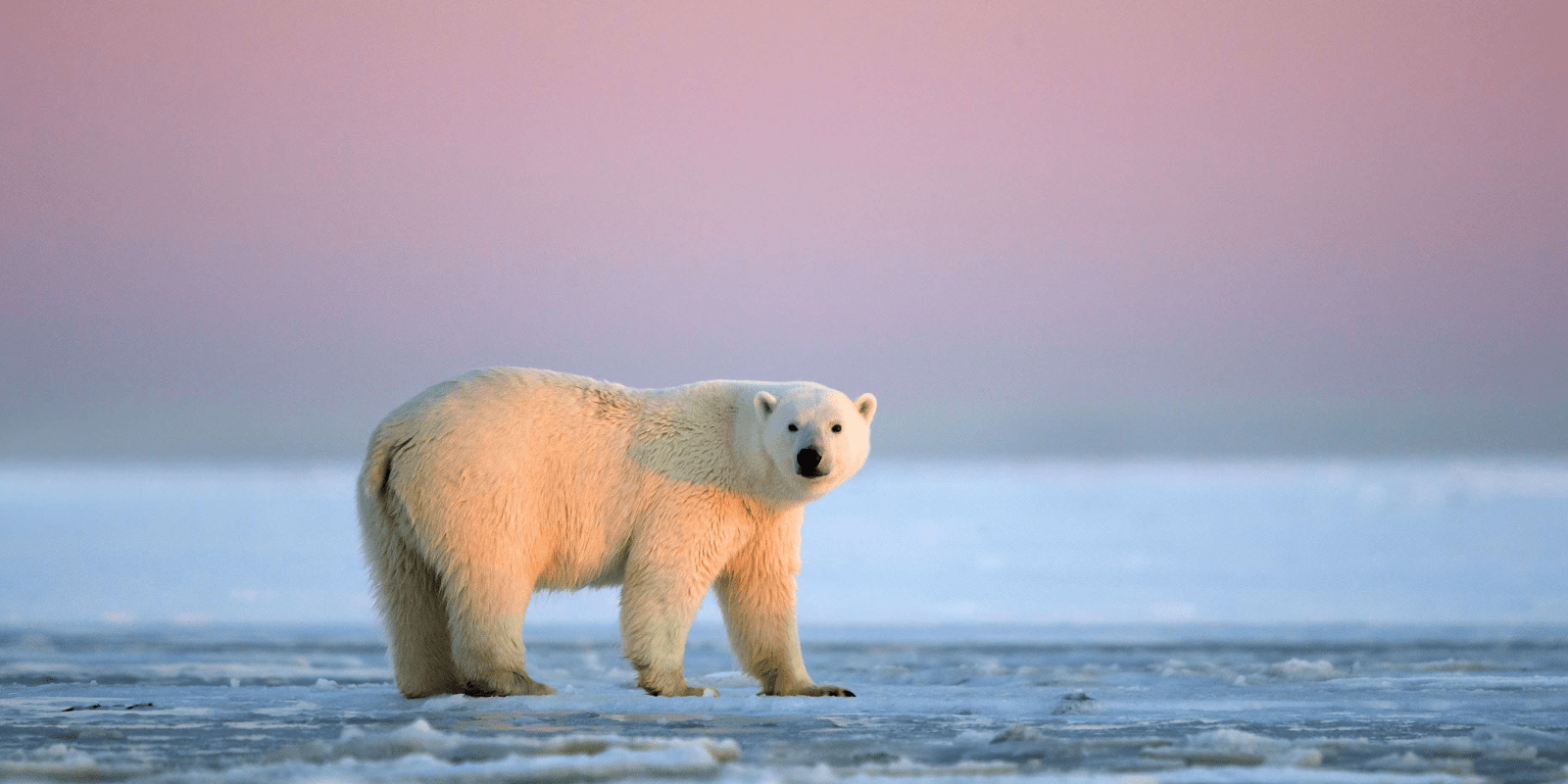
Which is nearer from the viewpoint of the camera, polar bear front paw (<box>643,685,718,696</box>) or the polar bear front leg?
polar bear front paw (<box>643,685,718,696</box>)

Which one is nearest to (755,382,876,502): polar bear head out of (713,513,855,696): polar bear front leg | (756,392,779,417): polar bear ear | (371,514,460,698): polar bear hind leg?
(756,392,779,417): polar bear ear

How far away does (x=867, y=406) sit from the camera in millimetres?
6895

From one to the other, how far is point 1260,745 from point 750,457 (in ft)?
9.32

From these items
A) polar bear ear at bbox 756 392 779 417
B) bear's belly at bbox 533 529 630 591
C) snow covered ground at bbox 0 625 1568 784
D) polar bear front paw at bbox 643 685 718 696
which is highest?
polar bear ear at bbox 756 392 779 417

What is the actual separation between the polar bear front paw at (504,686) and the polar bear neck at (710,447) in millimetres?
1214

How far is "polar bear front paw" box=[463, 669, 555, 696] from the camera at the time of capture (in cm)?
612

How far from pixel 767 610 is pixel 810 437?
1205mm

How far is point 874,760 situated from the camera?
173 inches

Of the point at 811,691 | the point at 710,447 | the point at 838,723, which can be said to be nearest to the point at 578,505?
the point at 710,447

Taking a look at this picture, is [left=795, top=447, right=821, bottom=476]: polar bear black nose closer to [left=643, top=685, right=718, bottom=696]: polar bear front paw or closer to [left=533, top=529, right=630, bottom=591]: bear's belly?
[left=533, top=529, right=630, bottom=591]: bear's belly

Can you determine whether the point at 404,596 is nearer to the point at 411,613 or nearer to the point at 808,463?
the point at 411,613

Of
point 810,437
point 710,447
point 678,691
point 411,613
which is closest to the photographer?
point 810,437

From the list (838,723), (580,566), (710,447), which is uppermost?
(710,447)

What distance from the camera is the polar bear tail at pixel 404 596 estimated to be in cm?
642
